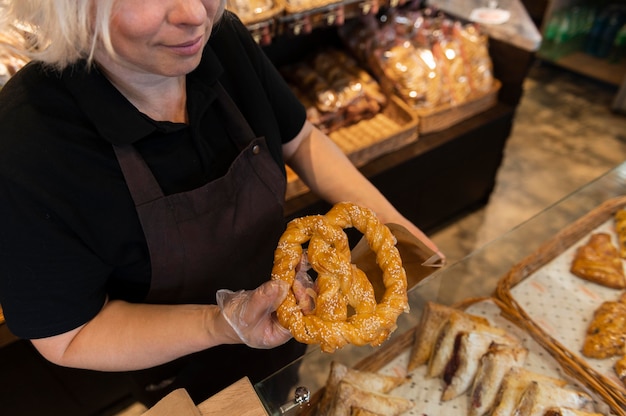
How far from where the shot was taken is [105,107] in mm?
932

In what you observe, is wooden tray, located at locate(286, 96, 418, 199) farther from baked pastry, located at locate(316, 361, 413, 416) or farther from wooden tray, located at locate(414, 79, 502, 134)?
baked pastry, located at locate(316, 361, 413, 416)

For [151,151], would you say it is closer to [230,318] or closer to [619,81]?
[230,318]

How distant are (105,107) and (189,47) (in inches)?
8.1

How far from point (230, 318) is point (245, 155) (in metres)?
0.38

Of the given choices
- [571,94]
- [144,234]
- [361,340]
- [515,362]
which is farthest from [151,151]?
[571,94]

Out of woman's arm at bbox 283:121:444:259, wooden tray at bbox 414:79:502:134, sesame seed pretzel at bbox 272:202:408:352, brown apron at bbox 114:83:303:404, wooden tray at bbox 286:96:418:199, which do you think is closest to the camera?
sesame seed pretzel at bbox 272:202:408:352

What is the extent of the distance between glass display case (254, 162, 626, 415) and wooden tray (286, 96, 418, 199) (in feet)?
3.05

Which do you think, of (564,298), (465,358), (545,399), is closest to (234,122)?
(465,358)

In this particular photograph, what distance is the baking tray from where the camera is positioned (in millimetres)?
1160

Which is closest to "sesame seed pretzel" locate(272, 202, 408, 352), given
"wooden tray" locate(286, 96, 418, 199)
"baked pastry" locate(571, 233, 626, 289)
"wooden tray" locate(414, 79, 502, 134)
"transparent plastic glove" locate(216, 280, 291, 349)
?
"transparent plastic glove" locate(216, 280, 291, 349)

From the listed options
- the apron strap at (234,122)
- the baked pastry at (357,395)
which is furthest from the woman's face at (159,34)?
the baked pastry at (357,395)

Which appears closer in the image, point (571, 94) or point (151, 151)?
point (151, 151)

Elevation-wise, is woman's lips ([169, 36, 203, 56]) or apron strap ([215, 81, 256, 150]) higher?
woman's lips ([169, 36, 203, 56])

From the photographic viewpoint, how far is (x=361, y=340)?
0.92 meters
